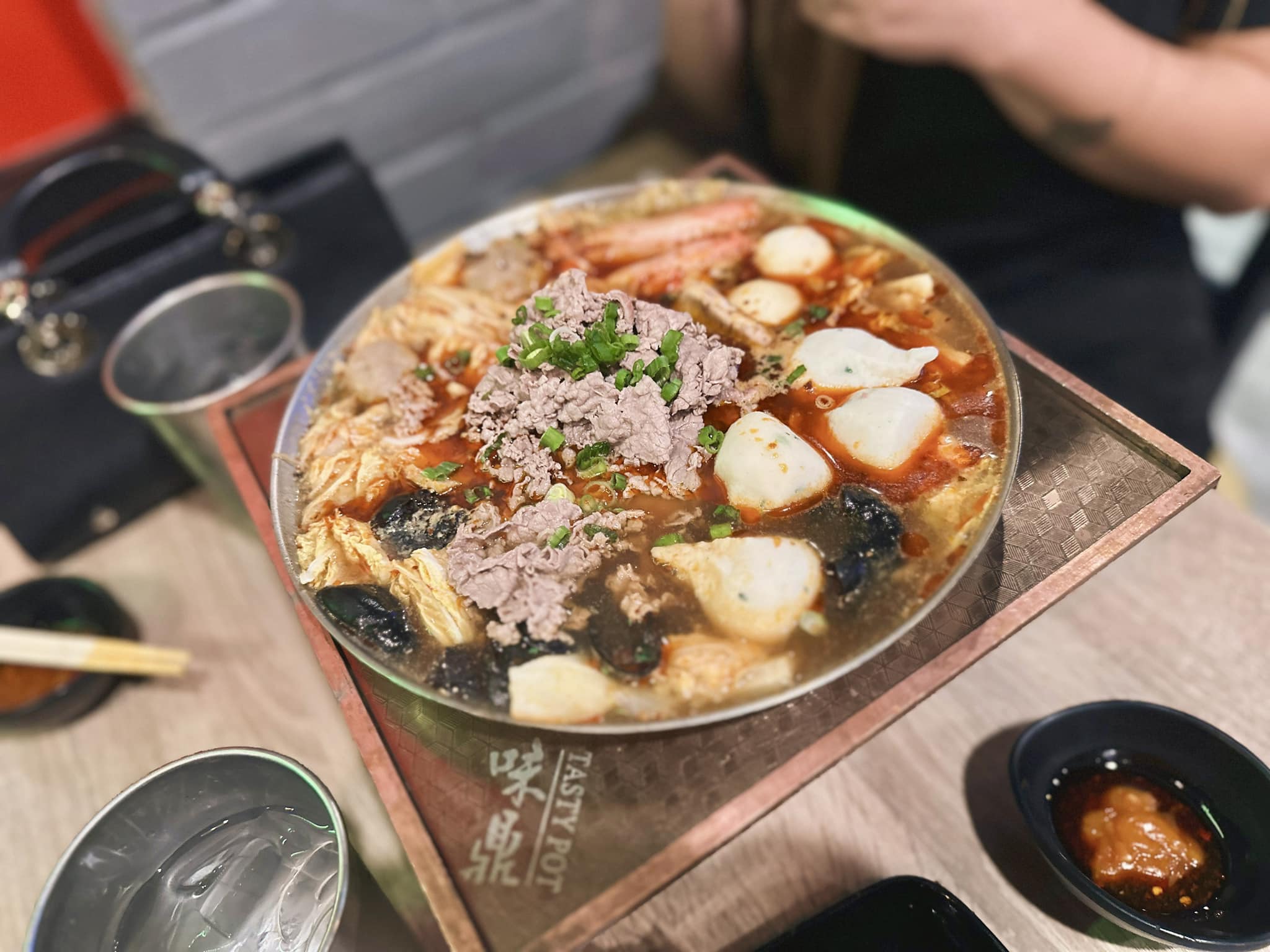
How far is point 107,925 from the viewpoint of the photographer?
138 centimetres

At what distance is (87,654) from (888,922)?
1878mm

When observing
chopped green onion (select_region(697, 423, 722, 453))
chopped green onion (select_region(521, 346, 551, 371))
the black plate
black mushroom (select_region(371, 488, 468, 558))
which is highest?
chopped green onion (select_region(521, 346, 551, 371))

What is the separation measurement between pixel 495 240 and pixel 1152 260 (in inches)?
92.2

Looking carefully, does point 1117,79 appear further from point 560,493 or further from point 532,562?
point 532,562

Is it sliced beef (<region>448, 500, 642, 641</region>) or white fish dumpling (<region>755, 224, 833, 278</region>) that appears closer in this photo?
sliced beef (<region>448, 500, 642, 641</region>)

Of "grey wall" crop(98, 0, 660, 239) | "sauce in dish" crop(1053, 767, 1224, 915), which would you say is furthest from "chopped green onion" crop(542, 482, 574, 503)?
"grey wall" crop(98, 0, 660, 239)

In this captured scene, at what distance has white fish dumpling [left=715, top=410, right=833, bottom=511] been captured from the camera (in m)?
1.53

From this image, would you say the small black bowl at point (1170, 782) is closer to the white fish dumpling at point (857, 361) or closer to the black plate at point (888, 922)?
the black plate at point (888, 922)

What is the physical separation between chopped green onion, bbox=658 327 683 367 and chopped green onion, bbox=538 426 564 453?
279 millimetres

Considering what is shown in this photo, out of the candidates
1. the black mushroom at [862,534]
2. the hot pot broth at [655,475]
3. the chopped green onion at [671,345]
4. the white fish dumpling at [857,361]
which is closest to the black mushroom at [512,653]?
the hot pot broth at [655,475]

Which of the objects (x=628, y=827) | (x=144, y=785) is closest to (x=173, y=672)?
(x=144, y=785)

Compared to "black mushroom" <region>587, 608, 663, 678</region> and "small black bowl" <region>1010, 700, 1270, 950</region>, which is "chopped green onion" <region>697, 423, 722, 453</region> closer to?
"black mushroom" <region>587, 608, 663, 678</region>

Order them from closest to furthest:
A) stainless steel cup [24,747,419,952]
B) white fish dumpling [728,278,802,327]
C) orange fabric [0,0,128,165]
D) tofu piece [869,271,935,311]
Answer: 1. stainless steel cup [24,747,419,952]
2. tofu piece [869,271,935,311]
3. white fish dumpling [728,278,802,327]
4. orange fabric [0,0,128,165]

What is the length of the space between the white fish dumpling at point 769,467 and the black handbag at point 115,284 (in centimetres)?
178
